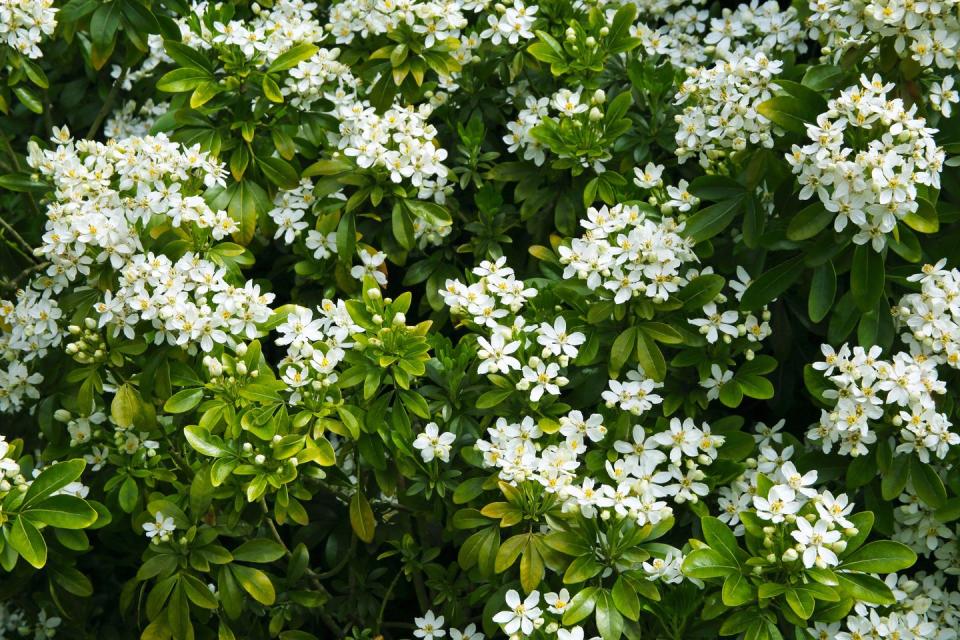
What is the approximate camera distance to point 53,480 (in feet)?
9.66

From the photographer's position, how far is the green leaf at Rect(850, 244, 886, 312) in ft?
9.74

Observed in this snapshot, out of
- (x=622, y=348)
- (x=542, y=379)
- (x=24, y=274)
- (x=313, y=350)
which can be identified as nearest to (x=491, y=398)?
(x=542, y=379)

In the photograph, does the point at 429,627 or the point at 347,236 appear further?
the point at 347,236

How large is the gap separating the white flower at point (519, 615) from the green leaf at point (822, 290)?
108cm

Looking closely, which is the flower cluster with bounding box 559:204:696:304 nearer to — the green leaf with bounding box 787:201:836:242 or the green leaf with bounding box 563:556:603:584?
the green leaf with bounding box 787:201:836:242

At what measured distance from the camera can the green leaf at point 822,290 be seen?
3.01 meters

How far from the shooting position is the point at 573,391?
334 centimetres

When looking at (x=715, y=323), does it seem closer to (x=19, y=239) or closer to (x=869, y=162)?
(x=869, y=162)

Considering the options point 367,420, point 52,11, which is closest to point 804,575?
point 367,420

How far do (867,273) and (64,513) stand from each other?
88.3 inches

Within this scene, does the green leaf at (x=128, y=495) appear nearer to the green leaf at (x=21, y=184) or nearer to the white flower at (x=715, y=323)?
the green leaf at (x=21, y=184)

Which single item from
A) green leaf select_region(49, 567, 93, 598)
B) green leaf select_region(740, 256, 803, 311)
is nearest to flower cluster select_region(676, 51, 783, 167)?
green leaf select_region(740, 256, 803, 311)

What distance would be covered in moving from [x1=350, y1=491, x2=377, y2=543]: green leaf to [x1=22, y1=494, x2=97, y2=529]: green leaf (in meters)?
0.71

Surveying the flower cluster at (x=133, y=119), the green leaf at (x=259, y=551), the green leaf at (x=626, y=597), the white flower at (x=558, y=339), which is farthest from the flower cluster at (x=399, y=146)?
the flower cluster at (x=133, y=119)
